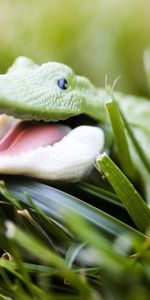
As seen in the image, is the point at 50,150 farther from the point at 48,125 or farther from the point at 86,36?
the point at 86,36

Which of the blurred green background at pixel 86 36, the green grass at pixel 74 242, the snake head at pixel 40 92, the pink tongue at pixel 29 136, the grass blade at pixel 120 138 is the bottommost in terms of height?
the green grass at pixel 74 242

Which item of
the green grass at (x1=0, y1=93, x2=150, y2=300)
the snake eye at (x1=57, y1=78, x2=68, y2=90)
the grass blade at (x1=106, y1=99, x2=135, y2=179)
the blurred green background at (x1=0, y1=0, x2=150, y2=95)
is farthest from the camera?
the blurred green background at (x1=0, y1=0, x2=150, y2=95)

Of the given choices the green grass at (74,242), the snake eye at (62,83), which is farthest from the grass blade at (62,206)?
the snake eye at (62,83)

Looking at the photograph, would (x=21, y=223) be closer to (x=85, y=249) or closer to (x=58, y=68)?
(x=85, y=249)

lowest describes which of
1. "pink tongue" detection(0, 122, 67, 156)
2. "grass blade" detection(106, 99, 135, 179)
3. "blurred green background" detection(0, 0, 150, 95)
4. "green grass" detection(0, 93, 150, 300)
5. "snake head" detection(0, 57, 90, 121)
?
"green grass" detection(0, 93, 150, 300)

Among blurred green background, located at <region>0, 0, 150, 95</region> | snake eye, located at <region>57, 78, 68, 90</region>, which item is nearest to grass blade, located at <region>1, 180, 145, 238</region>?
snake eye, located at <region>57, 78, 68, 90</region>

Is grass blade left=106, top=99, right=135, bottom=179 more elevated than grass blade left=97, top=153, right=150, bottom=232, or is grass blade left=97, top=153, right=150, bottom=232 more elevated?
grass blade left=106, top=99, right=135, bottom=179

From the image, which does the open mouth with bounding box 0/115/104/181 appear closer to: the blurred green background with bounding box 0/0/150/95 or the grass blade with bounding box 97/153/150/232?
the grass blade with bounding box 97/153/150/232

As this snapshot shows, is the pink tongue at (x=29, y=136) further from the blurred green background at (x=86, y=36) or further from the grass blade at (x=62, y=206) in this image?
the blurred green background at (x=86, y=36)

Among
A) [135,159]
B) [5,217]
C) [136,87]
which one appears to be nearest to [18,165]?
[5,217]
